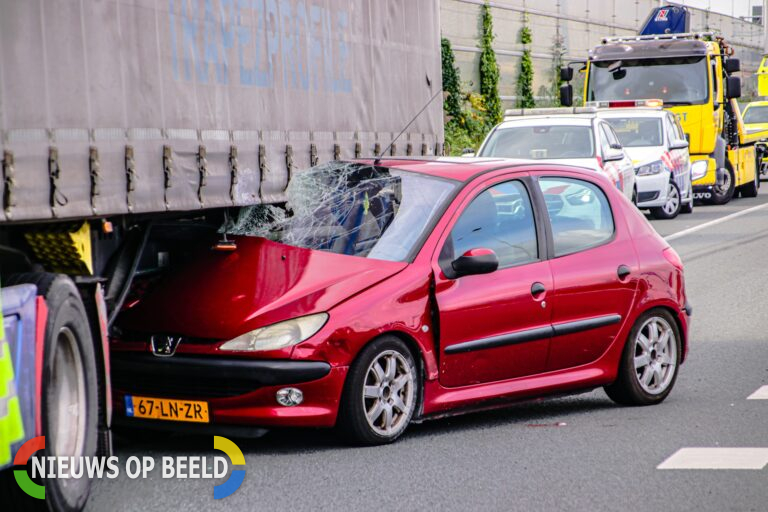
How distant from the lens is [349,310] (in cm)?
696

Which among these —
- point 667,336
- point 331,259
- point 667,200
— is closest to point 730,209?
point 667,200

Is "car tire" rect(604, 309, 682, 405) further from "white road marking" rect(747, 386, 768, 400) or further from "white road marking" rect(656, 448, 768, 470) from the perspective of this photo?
"white road marking" rect(656, 448, 768, 470)

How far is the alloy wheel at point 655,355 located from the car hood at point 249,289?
193cm

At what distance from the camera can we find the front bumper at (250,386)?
675cm

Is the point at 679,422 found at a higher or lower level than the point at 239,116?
lower

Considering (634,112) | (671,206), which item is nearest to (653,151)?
(634,112)

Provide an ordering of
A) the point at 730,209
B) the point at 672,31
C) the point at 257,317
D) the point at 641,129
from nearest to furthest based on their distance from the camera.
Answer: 1. the point at 257,317
2. the point at 641,129
3. the point at 730,209
4. the point at 672,31

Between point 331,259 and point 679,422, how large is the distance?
221 centimetres

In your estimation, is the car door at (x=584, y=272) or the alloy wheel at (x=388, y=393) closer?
the alloy wheel at (x=388, y=393)

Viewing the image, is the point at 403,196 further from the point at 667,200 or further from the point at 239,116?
the point at 667,200

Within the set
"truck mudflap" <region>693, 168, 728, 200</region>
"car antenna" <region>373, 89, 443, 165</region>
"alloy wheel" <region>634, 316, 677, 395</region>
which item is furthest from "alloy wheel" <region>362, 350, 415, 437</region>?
"truck mudflap" <region>693, 168, 728, 200</region>

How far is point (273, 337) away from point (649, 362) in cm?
280

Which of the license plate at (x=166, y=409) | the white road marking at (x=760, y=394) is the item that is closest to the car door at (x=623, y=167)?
the white road marking at (x=760, y=394)

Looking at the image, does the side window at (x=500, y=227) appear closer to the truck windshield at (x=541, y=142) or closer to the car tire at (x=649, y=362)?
the car tire at (x=649, y=362)
